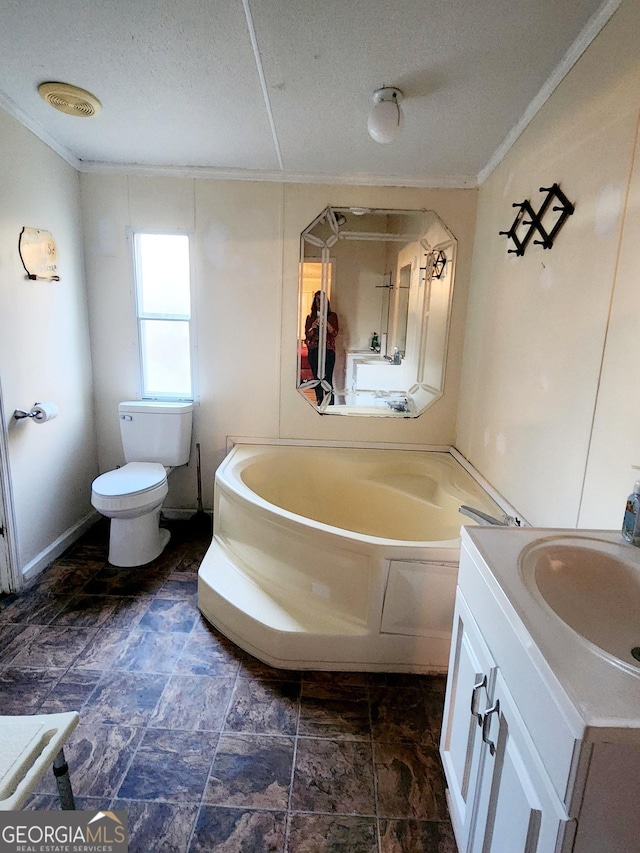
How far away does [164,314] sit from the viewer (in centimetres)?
296

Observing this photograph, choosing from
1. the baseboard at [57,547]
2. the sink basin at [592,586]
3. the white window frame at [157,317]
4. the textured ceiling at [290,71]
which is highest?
the textured ceiling at [290,71]

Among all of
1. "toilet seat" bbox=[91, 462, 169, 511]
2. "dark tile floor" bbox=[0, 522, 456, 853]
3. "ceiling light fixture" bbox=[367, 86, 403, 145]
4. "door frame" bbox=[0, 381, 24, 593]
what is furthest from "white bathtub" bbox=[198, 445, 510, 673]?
"ceiling light fixture" bbox=[367, 86, 403, 145]

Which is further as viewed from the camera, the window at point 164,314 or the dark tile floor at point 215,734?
the window at point 164,314

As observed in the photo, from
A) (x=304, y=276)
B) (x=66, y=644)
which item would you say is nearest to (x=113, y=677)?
(x=66, y=644)

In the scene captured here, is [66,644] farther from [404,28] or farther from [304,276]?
[404,28]

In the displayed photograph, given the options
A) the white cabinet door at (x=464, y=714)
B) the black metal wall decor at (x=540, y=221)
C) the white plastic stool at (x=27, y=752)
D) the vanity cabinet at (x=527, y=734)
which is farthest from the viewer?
the black metal wall decor at (x=540, y=221)

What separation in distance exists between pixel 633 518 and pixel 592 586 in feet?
0.65

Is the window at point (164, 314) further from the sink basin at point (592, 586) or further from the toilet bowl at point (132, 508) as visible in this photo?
the sink basin at point (592, 586)

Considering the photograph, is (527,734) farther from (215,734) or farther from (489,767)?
(215,734)

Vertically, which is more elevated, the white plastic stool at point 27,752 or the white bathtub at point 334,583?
the white plastic stool at point 27,752

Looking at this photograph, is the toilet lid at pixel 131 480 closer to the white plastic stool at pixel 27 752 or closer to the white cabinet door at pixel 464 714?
the white plastic stool at pixel 27 752

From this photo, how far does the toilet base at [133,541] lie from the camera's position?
255cm

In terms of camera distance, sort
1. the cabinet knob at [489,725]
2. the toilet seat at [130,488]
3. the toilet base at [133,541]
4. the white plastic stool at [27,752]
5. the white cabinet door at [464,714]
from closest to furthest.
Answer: the white plastic stool at [27,752]
the cabinet knob at [489,725]
the white cabinet door at [464,714]
the toilet seat at [130,488]
the toilet base at [133,541]

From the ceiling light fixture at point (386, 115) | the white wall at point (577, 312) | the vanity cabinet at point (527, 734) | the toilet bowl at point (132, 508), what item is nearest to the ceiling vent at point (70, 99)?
the ceiling light fixture at point (386, 115)
